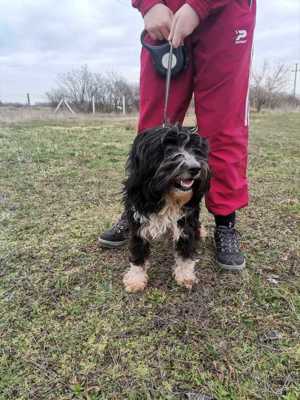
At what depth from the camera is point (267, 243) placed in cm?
307

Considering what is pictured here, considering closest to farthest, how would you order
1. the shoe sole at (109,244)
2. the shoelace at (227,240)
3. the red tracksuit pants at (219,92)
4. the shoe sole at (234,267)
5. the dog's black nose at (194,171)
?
1. the dog's black nose at (194,171)
2. the red tracksuit pants at (219,92)
3. the shoe sole at (234,267)
4. the shoelace at (227,240)
5. the shoe sole at (109,244)

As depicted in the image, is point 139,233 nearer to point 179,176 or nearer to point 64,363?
point 179,176

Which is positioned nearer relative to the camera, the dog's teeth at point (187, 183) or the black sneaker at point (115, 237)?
the dog's teeth at point (187, 183)

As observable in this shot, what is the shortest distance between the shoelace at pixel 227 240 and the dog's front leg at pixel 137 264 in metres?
0.64

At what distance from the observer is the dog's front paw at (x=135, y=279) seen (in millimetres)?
2426

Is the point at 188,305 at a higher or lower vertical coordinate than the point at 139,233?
lower

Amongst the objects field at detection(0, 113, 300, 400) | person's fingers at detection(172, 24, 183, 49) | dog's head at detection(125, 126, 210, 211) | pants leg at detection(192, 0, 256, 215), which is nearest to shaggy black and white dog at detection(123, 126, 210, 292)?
dog's head at detection(125, 126, 210, 211)

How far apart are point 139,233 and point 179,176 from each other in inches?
23.7

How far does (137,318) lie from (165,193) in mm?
804

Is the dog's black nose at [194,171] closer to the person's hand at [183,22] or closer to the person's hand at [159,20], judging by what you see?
the person's hand at [183,22]

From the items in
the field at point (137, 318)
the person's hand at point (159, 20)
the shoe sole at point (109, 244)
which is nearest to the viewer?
the field at point (137, 318)

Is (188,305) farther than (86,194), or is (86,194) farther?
(86,194)

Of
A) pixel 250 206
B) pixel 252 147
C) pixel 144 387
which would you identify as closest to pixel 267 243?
pixel 250 206

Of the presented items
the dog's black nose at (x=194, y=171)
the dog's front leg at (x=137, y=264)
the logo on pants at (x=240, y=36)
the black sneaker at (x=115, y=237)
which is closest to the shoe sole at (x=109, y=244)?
the black sneaker at (x=115, y=237)
